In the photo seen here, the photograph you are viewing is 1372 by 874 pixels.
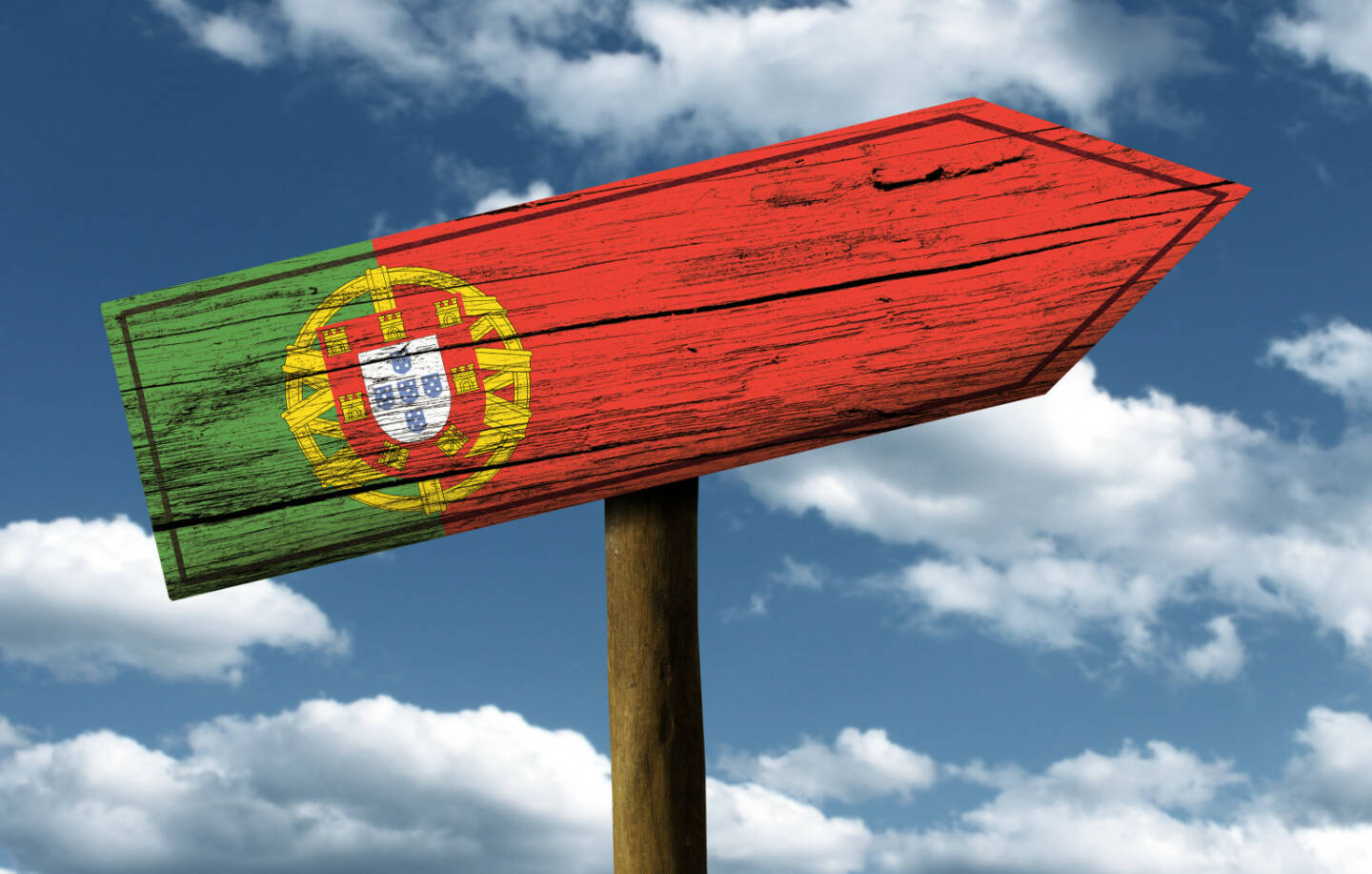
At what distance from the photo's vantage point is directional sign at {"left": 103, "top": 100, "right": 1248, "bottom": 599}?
293 centimetres

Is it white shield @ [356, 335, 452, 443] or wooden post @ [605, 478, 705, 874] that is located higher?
white shield @ [356, 335, 452, 443]

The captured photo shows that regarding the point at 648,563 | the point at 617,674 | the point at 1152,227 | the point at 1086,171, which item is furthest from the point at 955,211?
the point at 617,674

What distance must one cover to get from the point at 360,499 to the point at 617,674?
93 cm

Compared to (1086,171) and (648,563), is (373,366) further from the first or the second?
(1086,171)

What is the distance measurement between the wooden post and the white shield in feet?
1.98

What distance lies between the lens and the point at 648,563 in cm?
296

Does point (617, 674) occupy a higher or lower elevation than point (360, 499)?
lower

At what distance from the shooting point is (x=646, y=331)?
292cm

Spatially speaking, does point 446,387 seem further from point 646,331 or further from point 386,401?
point 646,331

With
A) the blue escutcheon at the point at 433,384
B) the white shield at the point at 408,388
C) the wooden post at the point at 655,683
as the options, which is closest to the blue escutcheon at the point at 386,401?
the white shield at the point at 408,388

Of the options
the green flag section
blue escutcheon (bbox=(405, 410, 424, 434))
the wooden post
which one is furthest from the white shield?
the wooden post

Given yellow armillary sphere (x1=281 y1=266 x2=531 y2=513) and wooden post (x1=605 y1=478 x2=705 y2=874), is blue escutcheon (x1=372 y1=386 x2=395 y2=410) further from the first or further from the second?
wooden post (x1=605 y1=478 x2=705 y2=874)

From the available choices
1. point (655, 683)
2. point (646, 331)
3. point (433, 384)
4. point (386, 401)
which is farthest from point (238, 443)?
point (655, 683)

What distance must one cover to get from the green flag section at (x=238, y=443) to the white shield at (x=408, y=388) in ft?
0.45
